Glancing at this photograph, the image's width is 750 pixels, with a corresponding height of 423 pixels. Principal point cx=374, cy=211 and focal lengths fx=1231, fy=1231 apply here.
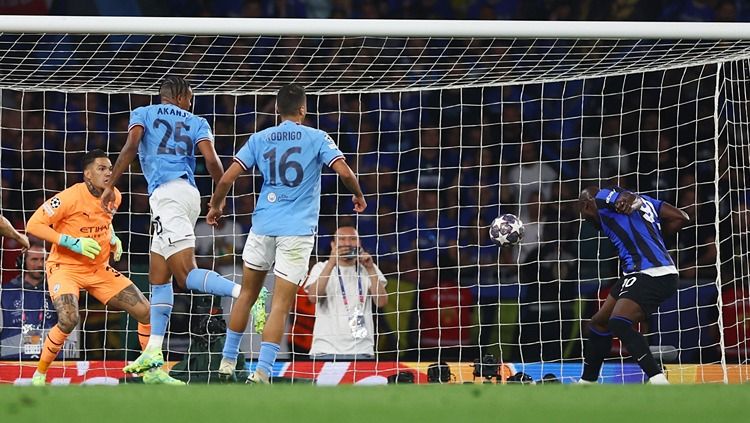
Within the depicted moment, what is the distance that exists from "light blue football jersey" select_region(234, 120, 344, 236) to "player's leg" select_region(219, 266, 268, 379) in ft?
0.90

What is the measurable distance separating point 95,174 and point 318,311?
2144mm

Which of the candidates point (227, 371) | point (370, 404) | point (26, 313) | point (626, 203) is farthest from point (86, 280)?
point (370, 404)

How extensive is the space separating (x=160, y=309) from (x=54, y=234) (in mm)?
1178

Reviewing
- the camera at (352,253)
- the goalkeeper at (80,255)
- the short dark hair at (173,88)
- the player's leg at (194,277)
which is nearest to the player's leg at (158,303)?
the player's leg at (194,277)

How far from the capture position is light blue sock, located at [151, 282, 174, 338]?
7.81 meters

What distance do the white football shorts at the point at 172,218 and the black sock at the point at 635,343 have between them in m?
2.92

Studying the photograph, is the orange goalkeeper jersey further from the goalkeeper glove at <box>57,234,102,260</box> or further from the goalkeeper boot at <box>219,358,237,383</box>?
the goalkeeper boot at <box>219,358,237,383</box>

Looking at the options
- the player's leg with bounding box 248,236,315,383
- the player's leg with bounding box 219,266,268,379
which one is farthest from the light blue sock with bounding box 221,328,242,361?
the player's leg with bounding box 248,236,315,383

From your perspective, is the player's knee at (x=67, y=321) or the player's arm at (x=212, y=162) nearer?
the player's arm at (x=212, y=162)

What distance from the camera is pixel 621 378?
31.6 ft

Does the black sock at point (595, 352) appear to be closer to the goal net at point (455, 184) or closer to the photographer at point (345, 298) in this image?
the goal net at point (455, 184)

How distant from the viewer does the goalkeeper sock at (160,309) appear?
25.6ft

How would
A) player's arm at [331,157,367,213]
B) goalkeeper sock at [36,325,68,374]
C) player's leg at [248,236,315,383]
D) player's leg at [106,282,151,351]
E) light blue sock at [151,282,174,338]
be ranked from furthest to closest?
player's leg at [106,282,151,351] → goalkeeper sock at [36,325,68,374] → light blue sock at [151,282,174,338] → player's leg at [248,236,315,383] → player's arm at [331,157,367,213]
